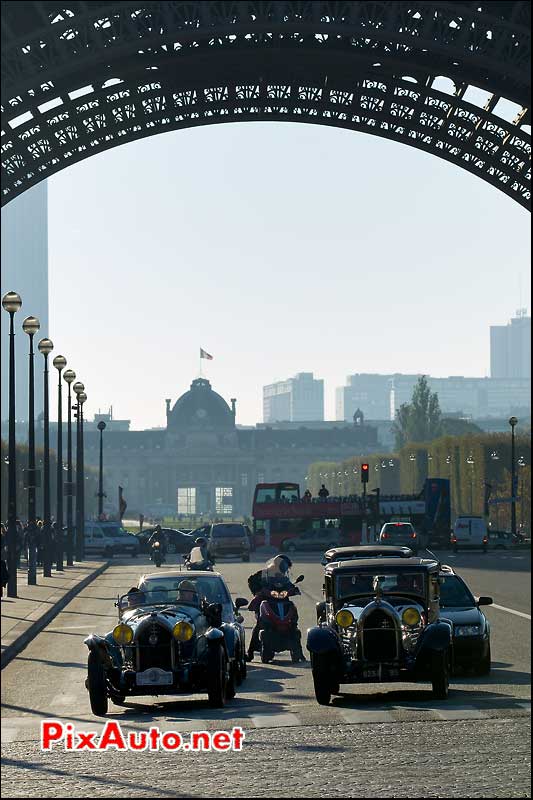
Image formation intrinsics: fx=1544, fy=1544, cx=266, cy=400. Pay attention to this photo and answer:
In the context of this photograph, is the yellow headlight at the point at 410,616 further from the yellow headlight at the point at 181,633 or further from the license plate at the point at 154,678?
the license plate at the point at 154,678

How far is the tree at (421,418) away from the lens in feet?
610

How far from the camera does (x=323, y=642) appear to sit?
55.8 feet

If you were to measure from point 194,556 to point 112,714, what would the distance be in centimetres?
766

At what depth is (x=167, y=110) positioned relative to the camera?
4812 centimetres

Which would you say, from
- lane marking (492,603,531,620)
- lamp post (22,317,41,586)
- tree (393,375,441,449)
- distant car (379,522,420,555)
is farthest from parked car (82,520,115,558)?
tree (393,375,441,449)

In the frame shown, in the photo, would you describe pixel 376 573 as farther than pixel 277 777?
Yes

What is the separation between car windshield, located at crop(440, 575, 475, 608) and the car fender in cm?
406

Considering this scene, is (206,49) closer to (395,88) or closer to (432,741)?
(395,88)

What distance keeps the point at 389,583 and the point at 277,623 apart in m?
5.48

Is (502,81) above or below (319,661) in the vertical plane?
above

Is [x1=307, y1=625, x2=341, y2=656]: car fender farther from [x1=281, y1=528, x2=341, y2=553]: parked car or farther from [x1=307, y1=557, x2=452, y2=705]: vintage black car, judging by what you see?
[x1=281, y1=528, x2=341, y2=553]: parked car

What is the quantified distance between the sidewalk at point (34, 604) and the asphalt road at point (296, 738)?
8.28ft

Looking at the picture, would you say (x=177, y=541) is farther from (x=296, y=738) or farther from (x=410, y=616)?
(x=296, y=738)

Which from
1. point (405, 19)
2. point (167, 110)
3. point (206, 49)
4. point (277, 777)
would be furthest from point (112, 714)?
point (167, 110)
